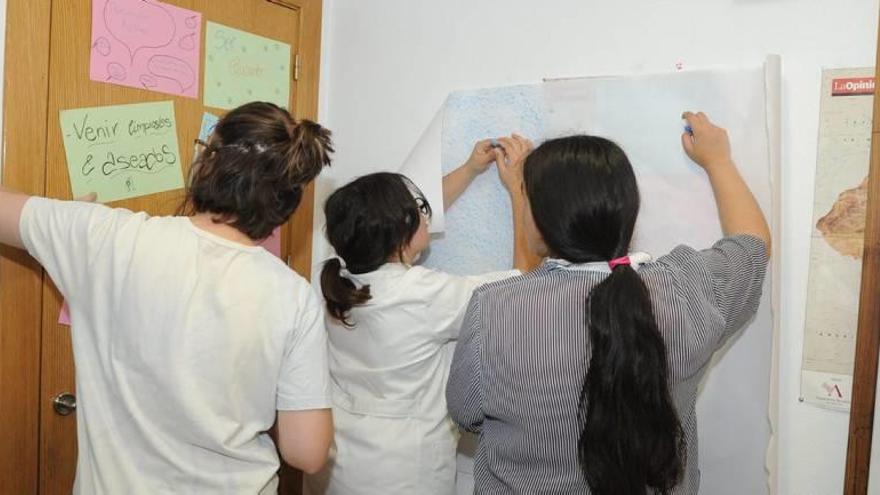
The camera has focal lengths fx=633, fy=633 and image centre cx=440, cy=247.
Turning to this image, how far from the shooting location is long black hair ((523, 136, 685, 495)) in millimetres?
899

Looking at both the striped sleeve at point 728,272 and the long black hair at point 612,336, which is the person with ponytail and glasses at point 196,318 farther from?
the striped sleeve at point 728,272

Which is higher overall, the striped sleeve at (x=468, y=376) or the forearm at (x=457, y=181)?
the forearm at (x=457, y=181)

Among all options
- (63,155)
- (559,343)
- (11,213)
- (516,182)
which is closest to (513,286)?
(559,343)

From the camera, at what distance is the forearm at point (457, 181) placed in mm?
1488

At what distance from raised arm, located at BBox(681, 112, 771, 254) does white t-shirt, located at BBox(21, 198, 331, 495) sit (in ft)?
2.49

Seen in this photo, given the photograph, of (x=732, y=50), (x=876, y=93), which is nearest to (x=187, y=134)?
(x=732, y=50)

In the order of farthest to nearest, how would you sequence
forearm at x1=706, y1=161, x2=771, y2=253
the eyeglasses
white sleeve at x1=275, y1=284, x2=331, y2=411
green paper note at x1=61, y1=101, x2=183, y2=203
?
1. the eyeglasses
2. green paper note at x1=61, y1=101, x2=183, y2=203
3. forearm at x1=706, y1=161, x2=771, y2=253
4. white sleeve at x1=275, y1=284, x2=331, y2=411

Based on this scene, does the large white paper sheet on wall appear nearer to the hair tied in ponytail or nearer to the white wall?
the white wall

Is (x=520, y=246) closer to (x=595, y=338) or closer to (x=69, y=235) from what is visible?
(x=595, y=338)

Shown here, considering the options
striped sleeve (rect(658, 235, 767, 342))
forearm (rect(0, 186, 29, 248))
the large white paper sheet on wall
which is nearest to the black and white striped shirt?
striped sleeve (rect(658, 235, 767, 342))

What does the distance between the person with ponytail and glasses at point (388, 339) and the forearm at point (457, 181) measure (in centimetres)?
17

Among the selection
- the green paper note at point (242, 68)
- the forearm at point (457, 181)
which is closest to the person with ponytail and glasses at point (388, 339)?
the forearm at point (457, 181)

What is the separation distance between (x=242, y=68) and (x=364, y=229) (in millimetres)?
606

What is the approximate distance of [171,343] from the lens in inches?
36.9
